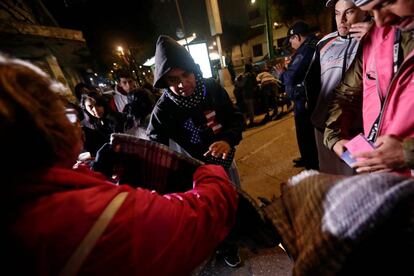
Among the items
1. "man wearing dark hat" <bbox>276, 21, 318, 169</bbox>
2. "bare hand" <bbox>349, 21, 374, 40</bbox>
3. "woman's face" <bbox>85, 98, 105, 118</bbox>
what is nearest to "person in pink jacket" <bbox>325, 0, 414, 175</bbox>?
"bare hand" <bbox>349, 21, 374, 40</bbox>

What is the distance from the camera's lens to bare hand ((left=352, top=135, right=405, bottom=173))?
1.06m

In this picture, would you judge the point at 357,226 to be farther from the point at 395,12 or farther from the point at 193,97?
the point at 193,97

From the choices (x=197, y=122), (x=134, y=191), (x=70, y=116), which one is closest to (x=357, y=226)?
(x=134, y=191)

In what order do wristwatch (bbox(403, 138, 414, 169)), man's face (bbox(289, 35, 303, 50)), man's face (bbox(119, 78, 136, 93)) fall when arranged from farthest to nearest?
man's face (bbox(119, 78, 136, 93))
man's face (bbox(289, 35, 303, 50))
wristwatch (bbox(403, 138, 414, 169))

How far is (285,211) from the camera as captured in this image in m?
0.87

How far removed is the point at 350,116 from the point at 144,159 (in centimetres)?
178

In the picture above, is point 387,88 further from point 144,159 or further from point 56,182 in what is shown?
point 56,182

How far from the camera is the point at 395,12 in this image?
1.08 meters

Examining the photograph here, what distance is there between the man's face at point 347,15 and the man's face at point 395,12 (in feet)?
3.77

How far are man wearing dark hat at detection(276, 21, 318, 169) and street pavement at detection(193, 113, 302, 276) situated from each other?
45 cm

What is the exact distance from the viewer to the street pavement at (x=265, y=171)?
88.4 inches

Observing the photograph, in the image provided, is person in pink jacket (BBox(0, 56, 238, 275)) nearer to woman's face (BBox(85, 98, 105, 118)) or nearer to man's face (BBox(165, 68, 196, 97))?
man's face (BBox(165, 68, 196, 97))

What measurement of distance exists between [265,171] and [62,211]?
3770 millimetres

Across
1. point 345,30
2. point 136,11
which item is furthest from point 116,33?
point 345,30
